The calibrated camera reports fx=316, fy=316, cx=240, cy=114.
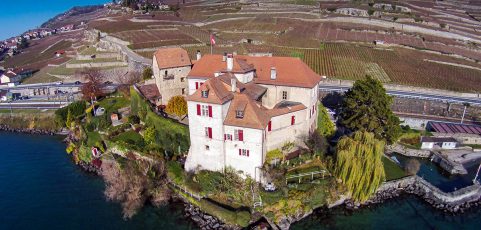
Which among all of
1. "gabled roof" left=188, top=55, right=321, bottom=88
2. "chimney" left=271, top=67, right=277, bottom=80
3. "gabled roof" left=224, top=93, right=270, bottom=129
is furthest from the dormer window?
"chimney" left=271, top=67, right=277, bottom=80

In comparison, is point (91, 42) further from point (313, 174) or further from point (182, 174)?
point (313, 174)

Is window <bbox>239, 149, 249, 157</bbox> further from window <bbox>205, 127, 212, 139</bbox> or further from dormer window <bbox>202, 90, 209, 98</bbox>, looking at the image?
dormer window <bbox>202, 90, 209, 98</bbox>

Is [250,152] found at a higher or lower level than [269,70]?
lower

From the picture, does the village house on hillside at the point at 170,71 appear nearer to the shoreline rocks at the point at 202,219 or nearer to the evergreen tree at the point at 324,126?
the shoreline rocks at the point at 202,219

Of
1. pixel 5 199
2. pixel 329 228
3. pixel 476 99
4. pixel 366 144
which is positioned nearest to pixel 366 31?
pixel 476 99

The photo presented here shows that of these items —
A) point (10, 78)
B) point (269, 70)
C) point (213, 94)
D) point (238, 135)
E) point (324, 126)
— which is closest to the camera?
point (213, 94)

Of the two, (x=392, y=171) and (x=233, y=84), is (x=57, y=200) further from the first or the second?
(x=392, y=171)

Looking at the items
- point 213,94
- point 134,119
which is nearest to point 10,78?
point 134,119
